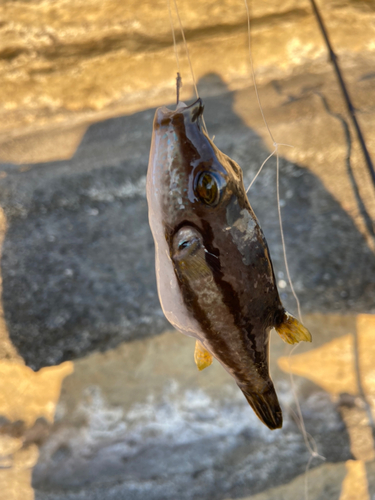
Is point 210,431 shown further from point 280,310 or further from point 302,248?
point 280,310

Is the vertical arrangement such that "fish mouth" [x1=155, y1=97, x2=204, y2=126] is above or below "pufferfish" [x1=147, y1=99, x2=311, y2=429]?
above

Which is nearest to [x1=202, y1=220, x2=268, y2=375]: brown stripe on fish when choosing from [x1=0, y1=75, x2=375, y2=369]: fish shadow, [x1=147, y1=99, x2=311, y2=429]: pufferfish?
[x1=147, y1=99, x2=311, y2=429]: pufferfish

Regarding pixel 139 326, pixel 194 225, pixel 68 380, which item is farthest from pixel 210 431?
pixel 194 225

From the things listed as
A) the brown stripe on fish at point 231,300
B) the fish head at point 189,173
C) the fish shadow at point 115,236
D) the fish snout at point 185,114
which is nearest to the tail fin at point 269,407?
the brown stripe on fish at point 231,300

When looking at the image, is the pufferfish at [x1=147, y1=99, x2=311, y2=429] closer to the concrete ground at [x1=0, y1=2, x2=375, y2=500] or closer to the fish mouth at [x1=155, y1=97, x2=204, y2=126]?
the fish mouth at [x1=155, y1=97, x2=204, y2=126]

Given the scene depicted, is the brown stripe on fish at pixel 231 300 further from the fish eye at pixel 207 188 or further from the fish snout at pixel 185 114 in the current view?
the fish snout at pixel 185 114
